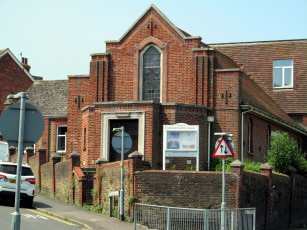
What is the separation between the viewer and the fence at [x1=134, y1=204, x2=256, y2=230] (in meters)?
20.3

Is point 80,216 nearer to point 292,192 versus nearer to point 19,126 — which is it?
point 292,192

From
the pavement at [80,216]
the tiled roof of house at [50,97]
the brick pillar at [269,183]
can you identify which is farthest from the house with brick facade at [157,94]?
the tiled roof of house at [50,97]

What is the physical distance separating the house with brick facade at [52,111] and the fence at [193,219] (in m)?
19.9

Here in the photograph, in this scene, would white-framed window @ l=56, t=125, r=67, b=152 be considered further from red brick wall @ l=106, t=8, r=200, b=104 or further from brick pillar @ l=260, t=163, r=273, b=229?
brick pillar @ l=260, t=163, r=273, b=229

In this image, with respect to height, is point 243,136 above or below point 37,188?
above

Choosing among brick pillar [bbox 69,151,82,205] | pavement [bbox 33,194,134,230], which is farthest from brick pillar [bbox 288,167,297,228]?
brick pillar [bbox 69,151,82,205]

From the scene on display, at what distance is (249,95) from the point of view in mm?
35719

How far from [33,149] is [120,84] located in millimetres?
11028

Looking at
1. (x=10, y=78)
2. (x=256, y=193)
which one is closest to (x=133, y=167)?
(x=256, y=193)

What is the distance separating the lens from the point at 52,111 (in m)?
44.0

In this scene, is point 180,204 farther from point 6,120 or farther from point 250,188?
point 6,120

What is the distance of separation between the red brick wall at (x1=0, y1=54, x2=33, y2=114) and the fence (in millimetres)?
31661

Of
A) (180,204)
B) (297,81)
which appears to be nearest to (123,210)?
(180,204)

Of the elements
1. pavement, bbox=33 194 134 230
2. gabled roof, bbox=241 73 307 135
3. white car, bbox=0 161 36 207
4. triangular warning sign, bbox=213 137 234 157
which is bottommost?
pavement, bbox=33 194 134 230
